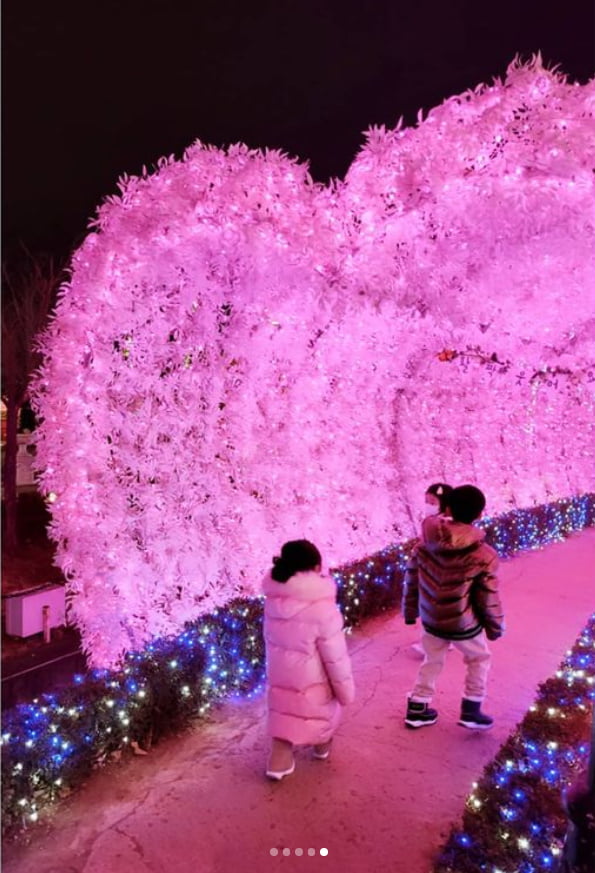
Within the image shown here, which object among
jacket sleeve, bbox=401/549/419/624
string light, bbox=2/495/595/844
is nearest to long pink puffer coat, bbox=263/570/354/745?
string light, bbox=2/495/595/844

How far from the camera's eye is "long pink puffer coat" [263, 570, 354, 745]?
386 centimetres

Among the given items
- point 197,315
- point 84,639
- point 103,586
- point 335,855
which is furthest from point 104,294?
point 335,855

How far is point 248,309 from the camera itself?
6.07 m

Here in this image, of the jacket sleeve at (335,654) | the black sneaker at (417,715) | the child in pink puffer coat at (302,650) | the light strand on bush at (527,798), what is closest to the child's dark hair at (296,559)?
the child in pink puffer coat at (302,650)

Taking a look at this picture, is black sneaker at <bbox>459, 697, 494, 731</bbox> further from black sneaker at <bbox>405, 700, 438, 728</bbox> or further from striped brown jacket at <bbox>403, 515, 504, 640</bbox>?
striped brown jacket at <bbox>403, 515, 504, 640</bbox>

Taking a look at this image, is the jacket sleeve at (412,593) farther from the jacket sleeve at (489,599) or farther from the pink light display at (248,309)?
the pink light display at (248,309)

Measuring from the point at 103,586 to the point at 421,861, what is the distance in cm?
271

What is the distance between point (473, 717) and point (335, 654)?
149cm

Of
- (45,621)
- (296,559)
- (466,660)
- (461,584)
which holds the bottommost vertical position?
(45,621)

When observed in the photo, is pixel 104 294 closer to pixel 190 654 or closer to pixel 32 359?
pixel 190 654

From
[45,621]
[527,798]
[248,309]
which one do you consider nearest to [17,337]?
[45,621]

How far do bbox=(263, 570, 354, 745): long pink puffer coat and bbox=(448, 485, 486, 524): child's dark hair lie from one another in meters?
1.07

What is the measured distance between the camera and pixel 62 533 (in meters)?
4.94

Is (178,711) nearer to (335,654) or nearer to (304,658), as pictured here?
(304,658)
